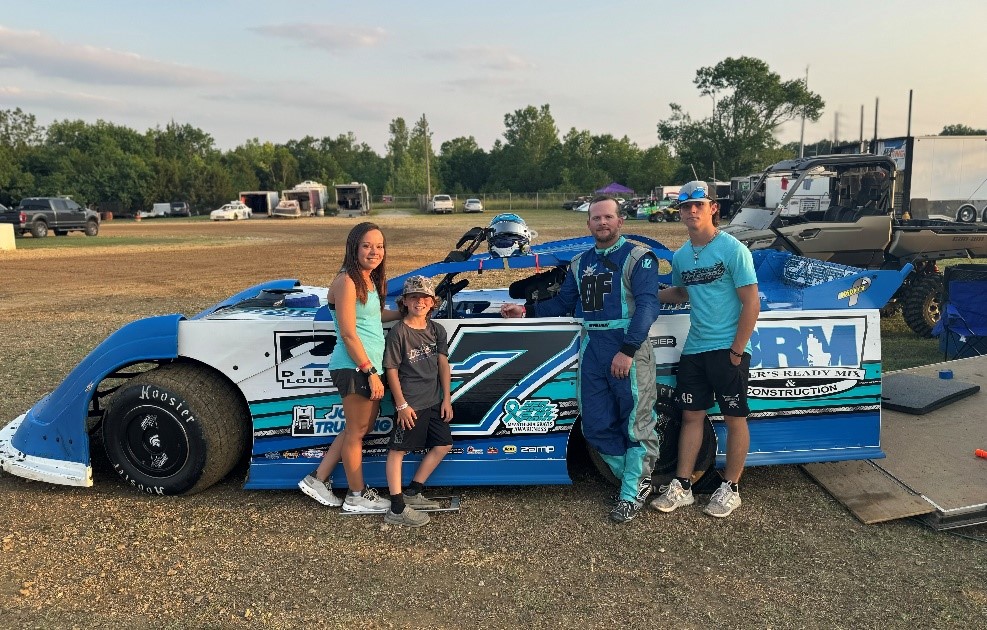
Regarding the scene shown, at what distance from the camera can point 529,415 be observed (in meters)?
3.83

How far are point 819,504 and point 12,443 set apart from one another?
4.73m

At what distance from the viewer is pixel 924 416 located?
4785mm

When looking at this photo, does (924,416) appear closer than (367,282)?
No

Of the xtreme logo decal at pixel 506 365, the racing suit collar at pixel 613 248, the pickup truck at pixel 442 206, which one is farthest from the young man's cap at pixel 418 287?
the pickup truck at pixel 442 206

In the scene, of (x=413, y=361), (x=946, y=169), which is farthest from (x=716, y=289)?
(x=946, y=169)

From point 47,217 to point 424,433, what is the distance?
30.5m

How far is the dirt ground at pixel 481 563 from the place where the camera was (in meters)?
2.88

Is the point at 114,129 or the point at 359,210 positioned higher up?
the point at 114,129

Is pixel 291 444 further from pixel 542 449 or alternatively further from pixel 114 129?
pixel 114 129

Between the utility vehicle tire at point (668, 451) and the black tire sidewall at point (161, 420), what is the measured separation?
2221 mm

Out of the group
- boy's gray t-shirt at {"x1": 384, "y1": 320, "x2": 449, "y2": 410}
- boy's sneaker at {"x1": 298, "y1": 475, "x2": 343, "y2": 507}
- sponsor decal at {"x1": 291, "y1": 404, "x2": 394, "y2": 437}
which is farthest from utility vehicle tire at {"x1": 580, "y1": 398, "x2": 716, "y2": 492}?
boy's sneaker at {"x1": 298, "y1": 475, "x2": 343, "y2": 507}

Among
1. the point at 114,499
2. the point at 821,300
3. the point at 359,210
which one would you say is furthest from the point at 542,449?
the point at 359,210

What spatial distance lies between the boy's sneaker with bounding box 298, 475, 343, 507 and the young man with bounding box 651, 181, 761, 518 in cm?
178

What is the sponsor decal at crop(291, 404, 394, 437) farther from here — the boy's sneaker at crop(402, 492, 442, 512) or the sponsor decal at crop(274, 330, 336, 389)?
the boy's sneaker at crop(402, 492, 442, 512)
